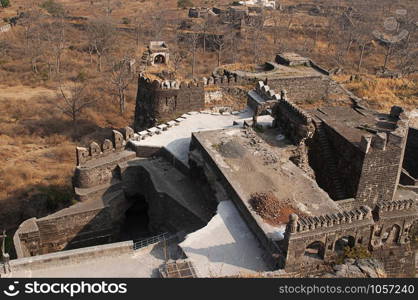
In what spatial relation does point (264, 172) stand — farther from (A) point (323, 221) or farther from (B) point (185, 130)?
(B) point (185, 130)

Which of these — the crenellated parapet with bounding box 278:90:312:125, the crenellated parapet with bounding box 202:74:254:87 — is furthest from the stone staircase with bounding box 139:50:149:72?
the crenellated parapet with bounding box 278:90:312:125

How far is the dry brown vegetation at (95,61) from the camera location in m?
29.6

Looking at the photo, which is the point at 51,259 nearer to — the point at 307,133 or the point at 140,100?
the point at 307,133

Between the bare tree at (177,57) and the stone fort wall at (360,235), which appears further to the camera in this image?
the bare tree at (177,57)

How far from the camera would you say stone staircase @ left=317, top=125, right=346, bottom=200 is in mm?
19672

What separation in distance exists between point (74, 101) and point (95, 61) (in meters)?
18.9

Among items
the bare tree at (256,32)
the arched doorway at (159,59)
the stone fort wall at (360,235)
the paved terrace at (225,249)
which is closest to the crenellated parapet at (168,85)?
the paved terrace at (225,249)

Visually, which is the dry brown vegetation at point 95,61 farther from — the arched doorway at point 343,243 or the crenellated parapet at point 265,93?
the arched doorway at point 343,243

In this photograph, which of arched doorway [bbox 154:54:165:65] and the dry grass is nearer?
the dry grass

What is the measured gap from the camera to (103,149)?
21.8 m

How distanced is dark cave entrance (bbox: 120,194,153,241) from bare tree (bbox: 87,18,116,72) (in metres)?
33.3

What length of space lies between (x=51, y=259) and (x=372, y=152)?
41.5 feet

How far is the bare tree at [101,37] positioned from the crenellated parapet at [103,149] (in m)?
32.1

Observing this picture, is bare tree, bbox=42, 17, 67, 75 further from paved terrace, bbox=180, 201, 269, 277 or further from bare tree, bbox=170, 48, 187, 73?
paved terrace, bbox=180, 201, 269, 277
